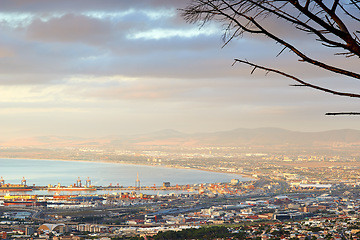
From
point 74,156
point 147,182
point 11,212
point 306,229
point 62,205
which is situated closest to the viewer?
Result: point 306,229

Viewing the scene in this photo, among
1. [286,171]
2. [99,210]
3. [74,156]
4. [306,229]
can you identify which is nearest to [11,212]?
[99,210]

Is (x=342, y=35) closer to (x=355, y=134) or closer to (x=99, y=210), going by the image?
(x=99, y=210)

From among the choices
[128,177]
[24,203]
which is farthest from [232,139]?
[24,203]

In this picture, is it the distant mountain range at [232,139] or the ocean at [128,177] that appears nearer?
the ocean at [128,177]

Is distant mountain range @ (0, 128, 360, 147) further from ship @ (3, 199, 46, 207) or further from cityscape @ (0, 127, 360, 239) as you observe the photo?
ship @ (3, 199, 46, 207)

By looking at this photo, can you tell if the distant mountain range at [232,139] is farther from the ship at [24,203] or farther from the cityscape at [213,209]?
the ship at [24,203]

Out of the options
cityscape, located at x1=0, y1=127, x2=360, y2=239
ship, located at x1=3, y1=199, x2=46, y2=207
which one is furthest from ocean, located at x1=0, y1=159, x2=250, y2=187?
ship, located at x1=3, y1=199, x2=46, y2=207

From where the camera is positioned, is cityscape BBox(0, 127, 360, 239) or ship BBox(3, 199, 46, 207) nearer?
cityscape BBox(0, 127, 360, 239)

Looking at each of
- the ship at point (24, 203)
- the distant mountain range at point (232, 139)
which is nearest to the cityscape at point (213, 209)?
the ship at point (24, 203)
